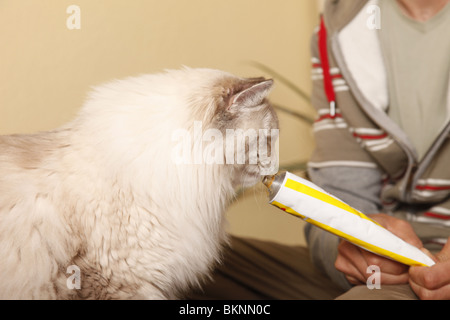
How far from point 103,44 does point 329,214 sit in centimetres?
48

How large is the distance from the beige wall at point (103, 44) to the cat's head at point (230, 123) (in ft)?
0.43

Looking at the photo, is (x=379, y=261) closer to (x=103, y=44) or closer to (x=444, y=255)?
(x=444, y=255)

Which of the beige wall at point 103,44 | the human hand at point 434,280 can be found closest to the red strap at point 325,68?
the beige wall at point 103,44

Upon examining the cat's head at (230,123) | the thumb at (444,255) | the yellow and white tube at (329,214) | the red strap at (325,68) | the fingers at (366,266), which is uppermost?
the red strap at (325,68)

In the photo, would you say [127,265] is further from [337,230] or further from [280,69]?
[280,69]

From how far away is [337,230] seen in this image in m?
0.68

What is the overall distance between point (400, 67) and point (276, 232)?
0.62 m

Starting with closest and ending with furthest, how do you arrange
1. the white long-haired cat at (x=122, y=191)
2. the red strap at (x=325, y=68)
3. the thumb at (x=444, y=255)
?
the white long-haired cat at (x=122, y=191) → the thumb at (x=444, y=255) → the red strap at (x=325, y=68)

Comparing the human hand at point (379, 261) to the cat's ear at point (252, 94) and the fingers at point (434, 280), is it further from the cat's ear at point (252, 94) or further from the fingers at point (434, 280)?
the cat's ear at point (252, 94)

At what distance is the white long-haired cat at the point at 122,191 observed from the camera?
627 mm

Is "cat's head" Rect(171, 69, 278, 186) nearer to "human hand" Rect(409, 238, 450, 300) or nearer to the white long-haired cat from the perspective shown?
the white long-haired cat

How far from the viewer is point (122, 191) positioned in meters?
0.66

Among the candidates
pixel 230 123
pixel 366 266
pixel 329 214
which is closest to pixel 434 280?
pixel 366 266

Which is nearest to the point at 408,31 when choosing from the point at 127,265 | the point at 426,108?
the point at 426,108
